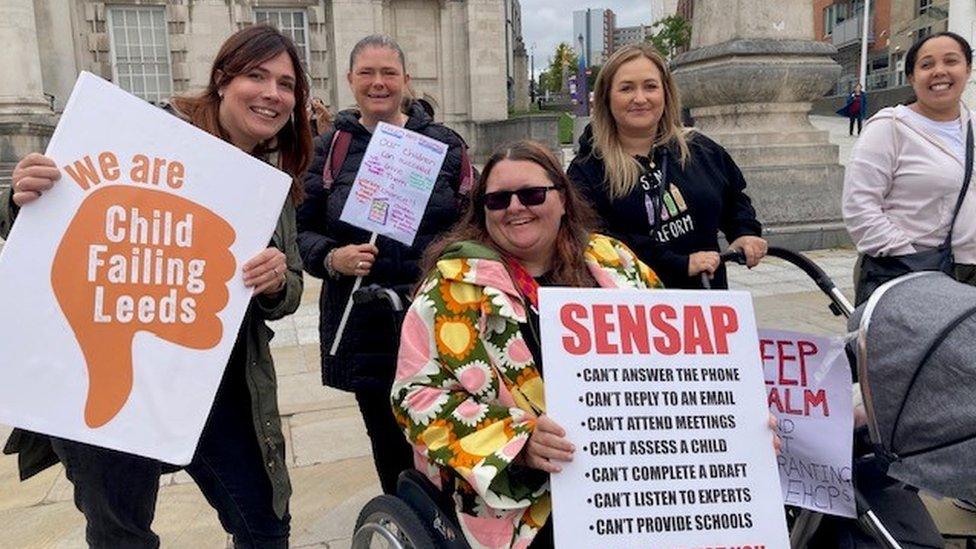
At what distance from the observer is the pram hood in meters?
1.68

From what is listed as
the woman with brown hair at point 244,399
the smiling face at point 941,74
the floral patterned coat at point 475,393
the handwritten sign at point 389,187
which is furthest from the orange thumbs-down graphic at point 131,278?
the smiling face at point 941,74

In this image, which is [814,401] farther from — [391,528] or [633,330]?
[391,528]

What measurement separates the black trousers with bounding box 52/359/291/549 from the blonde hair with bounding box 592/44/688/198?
4.90 feet

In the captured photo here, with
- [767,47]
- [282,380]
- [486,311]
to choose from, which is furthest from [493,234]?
[767,47]

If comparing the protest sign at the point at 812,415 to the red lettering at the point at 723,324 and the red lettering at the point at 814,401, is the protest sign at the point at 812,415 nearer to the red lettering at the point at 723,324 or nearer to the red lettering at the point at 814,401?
the red lettering at the point at 814,401

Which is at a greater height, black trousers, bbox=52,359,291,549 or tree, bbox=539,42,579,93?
tree, bbox=539,42,579,93

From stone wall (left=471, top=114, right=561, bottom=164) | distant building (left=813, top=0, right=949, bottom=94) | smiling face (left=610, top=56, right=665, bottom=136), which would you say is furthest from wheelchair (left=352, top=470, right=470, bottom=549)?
distant building (left=813, top=0, right=949, bottom=94)

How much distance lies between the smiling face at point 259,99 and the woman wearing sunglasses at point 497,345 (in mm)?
598

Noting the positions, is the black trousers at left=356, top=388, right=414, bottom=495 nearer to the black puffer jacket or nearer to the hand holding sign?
the black puffer jacket

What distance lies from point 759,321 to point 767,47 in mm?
3681

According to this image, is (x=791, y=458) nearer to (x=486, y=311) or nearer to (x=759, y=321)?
(x=486, y=311)

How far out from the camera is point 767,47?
8.36 metres

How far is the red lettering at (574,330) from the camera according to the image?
1.88m

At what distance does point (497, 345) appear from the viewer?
206 cm
